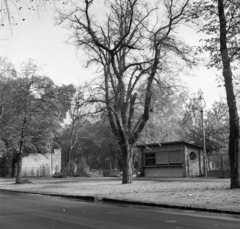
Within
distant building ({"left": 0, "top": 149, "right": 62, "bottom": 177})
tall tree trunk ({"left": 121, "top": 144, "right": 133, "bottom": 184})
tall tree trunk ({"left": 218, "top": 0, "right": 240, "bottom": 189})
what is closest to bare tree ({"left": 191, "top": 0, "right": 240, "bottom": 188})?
tall tree trunk ({"left": 218, "top": 0, "right": 240, "bottom": 189})

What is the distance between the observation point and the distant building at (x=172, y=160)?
3475 cm

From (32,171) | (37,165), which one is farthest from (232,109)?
(37,165)

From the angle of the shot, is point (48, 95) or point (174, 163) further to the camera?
point (174, 163)

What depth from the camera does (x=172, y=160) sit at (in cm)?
3606

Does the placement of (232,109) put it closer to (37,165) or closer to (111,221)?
(111,221)

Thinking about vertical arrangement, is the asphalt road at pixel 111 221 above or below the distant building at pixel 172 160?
below

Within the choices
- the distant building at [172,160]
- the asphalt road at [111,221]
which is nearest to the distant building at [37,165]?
the distant building at [172,160]

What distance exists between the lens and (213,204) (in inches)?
483

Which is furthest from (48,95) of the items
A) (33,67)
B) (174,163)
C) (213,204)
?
(213,204)

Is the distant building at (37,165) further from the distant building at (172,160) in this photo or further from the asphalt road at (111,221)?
the asphalt road at (111,221)

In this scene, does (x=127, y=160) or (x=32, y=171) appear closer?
(x=127, y=160)

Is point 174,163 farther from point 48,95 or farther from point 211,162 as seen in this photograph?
point 48,95

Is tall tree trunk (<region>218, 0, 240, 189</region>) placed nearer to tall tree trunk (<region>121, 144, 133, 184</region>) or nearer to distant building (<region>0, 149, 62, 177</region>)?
tall tree trunk (<region>121, 144, 133, 184</region>)

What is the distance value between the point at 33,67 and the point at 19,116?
4.89 metres
